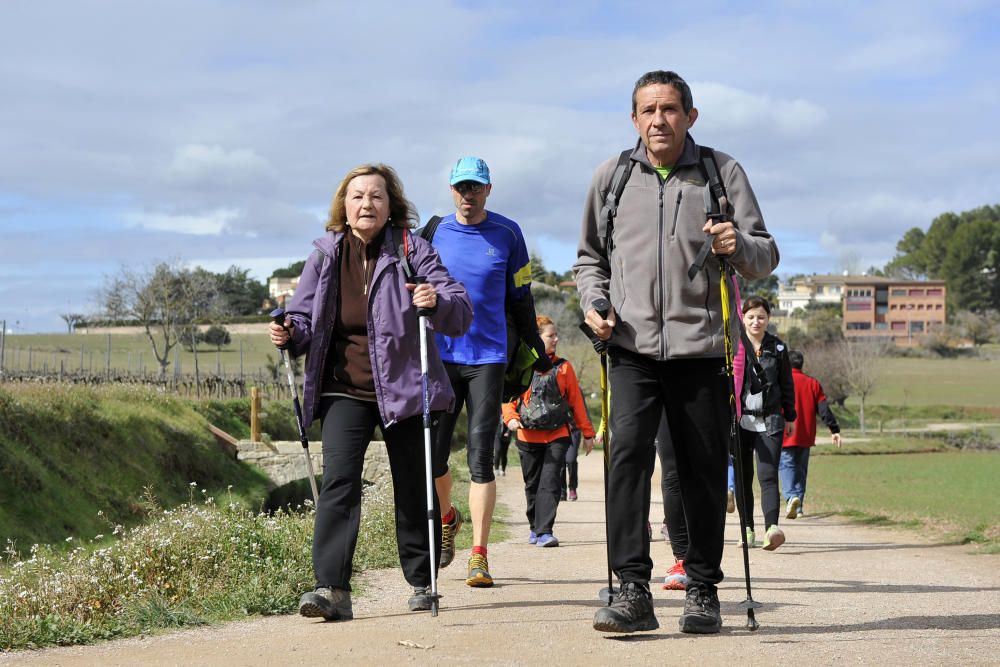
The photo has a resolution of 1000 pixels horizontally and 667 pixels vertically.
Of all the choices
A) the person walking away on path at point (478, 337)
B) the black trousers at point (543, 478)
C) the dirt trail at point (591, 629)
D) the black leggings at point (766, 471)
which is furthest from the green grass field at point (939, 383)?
the person walking away on path at point (478, 337)

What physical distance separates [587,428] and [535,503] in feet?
2.61

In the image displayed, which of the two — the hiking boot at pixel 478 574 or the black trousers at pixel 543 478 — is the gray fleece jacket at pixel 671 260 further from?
the black trousers at pixel 543 478

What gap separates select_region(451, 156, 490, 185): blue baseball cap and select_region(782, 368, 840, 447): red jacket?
5.93m

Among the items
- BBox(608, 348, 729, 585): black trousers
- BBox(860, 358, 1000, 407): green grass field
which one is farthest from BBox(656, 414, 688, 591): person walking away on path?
BBox(860, 358, 1000, 407): green grass field

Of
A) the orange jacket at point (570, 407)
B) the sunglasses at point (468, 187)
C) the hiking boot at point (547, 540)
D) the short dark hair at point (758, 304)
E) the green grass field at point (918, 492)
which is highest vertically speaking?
the sunglasses at point (468, 187)

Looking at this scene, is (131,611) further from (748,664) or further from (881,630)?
(881,630)

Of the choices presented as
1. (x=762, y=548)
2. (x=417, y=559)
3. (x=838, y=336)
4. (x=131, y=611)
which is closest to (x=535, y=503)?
(x=762, y=548)

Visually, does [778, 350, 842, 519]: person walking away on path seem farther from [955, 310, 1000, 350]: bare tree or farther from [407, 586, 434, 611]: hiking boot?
[955, 310, 1000, 350]: bare tree

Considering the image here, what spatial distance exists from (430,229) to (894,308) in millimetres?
159914

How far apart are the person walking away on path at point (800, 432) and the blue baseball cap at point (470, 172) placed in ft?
19.5

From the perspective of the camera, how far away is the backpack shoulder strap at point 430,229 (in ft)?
25.8

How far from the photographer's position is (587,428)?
A: 10828 mm

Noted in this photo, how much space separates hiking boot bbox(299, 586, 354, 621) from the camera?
19.2 ft

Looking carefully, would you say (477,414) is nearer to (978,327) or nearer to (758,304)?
(758,304)
